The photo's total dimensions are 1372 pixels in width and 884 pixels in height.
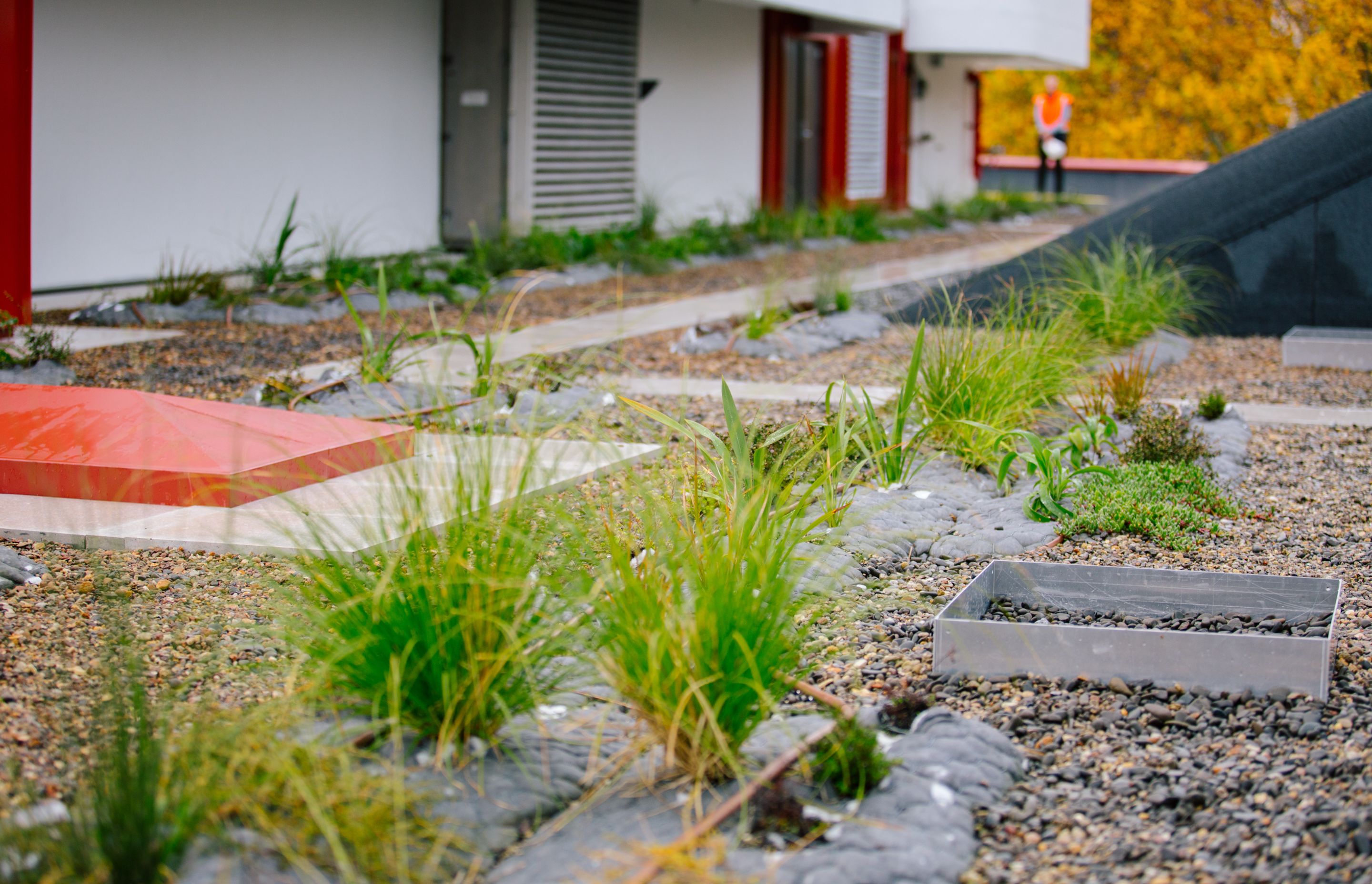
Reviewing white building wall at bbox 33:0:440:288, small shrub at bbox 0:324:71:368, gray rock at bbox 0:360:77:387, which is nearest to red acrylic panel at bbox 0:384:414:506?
gray rock at bbox 0:360:77:387

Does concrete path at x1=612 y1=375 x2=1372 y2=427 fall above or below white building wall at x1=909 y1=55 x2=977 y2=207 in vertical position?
below

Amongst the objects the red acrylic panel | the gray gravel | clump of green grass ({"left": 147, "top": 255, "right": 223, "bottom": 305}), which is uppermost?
clump of green grass ({"left": 147, "top": 255, "right": 223, "bottom": 305})

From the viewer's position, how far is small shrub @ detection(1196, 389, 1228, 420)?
554 centimetres

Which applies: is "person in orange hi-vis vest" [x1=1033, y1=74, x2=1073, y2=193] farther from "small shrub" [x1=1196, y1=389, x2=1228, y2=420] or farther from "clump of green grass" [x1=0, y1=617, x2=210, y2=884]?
"clump of green grass" [x1=0, y1=617, x2=210, y2=884]

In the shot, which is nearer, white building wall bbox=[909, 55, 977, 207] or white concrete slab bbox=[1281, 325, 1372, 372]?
white concrete slab bbox=[1281, 325, 1372, 372]

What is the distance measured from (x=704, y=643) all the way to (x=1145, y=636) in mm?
1037

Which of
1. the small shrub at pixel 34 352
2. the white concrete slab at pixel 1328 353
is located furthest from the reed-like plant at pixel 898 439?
the white concrete slab at pixel 1328 353

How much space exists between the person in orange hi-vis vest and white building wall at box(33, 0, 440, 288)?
12345mm

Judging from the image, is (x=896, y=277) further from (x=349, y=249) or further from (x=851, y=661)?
(x=851, y=661)

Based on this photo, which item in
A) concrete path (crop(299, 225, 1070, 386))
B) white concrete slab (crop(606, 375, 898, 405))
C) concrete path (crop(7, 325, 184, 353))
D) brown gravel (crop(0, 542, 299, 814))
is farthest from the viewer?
concrete path (crop(7, 325, 184, 353))

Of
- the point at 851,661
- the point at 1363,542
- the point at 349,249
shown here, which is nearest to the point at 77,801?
the point at 851,661

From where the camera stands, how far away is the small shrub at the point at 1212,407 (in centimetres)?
554

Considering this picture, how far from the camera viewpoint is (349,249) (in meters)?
10.5

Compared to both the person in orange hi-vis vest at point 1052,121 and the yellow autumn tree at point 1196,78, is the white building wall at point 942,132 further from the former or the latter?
the yellow autumn tree at point 1196,78
